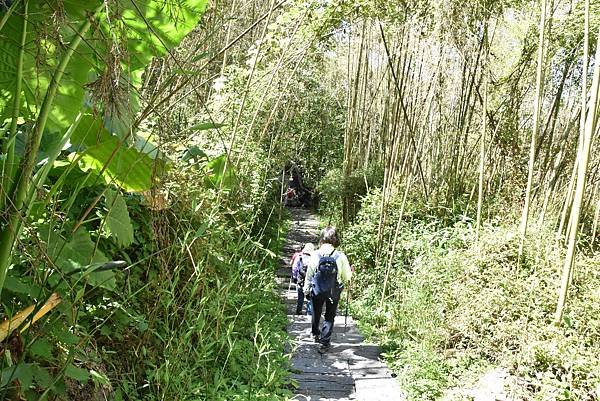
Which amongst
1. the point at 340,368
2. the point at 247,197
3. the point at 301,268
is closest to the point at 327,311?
the point at 340,368

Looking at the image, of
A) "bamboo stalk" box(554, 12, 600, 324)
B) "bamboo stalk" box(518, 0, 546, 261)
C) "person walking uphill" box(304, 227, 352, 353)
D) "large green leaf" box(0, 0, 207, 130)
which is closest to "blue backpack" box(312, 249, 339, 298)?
"person walking uphill" box(304, 227, 352, 353)

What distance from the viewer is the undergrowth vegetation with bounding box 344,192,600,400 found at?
2.93 m

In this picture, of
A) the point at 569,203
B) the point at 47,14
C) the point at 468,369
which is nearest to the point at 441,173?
the point at 569,203

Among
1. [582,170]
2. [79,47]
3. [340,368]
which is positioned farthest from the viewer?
[340,368]

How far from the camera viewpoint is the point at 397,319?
4398mm

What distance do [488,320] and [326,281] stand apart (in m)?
1.21

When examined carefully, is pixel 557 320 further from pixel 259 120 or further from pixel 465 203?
pixel 259 120

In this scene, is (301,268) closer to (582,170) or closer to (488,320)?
(488,320)

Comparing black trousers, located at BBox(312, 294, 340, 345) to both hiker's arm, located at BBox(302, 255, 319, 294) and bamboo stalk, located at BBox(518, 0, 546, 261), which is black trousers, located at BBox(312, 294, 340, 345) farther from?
bamboo stalk, located at BBox(518, 0, 546, 261)

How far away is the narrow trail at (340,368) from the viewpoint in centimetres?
332

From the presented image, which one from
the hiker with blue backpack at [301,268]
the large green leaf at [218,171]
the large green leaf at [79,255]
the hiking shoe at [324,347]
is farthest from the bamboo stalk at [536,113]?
the large green leaf at [79,255]

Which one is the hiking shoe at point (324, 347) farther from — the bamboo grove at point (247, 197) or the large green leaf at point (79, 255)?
the large green leaf at point (79, 255)

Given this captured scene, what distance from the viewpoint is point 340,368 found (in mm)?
3760

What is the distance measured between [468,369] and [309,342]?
143cm
